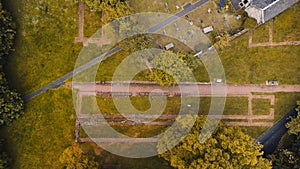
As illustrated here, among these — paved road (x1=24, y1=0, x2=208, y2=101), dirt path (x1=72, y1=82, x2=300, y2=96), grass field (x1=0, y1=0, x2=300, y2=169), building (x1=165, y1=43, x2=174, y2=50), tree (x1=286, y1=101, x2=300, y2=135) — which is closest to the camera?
tree (x1=286, y1=101, x2=300, y2=135)

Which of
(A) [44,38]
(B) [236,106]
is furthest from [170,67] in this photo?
(A) [44,38]

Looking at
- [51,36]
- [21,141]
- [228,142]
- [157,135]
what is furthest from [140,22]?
[21,141]

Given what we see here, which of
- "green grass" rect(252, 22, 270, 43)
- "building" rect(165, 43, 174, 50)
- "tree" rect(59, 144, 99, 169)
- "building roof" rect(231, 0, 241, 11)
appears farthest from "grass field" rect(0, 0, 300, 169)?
"building roof" rect(231, 0, 241, 11)

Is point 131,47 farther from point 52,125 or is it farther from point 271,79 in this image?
point 271,79

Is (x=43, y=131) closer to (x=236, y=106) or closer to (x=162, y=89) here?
(x=162, y=89)

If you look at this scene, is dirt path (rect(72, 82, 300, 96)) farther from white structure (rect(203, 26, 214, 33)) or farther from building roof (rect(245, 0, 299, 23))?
building roof (rect(245, 0, 299, 23))
